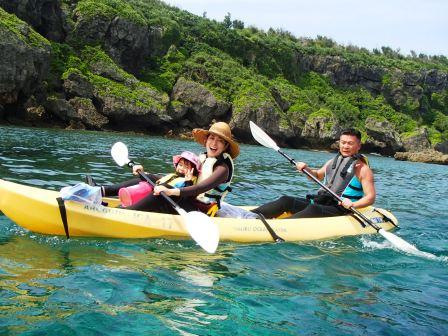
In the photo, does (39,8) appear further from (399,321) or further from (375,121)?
(399,321)

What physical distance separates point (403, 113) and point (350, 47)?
1895cm

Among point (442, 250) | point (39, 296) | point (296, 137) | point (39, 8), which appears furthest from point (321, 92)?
point (39, 296)

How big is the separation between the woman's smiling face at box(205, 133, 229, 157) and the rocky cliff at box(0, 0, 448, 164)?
27.1 meters

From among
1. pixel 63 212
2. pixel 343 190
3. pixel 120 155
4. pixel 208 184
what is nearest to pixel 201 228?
pixel 208 184

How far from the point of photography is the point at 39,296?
3.50 meters

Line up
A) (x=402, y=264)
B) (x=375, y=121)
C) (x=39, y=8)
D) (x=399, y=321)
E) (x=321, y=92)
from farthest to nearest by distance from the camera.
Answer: (x=321, y=92)
(x=375, y=121)
(x=39, y=8)
(x=402, y=264)
(x=399, y=321)

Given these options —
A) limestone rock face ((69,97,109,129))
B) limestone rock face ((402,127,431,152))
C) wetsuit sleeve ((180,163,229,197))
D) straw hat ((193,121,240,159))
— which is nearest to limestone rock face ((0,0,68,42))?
limestone rock face ((69,97,109,129))

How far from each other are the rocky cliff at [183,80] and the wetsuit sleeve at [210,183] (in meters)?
27.3

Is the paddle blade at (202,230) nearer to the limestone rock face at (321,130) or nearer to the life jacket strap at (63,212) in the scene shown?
the life jacket strap at (63,212)

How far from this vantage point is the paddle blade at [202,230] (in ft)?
16.3

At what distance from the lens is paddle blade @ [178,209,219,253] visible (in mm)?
4980

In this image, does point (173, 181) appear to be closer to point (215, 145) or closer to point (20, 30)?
point (215, 145)

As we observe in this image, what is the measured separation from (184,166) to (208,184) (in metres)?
0.44

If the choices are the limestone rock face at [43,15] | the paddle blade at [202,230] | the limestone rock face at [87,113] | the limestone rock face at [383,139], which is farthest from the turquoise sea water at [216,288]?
the limestone rock face at [383,139]
